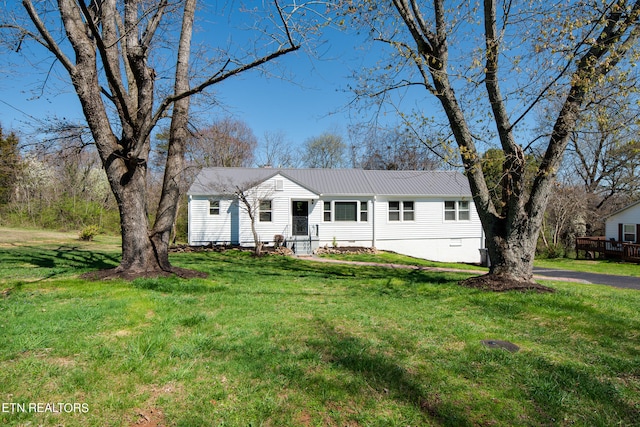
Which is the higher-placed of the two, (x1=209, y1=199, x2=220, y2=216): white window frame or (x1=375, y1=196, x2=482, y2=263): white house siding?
(x1=209, y1=199, x2=220, y2=216): white window frame

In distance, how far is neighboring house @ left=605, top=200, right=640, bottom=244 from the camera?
23.3 m

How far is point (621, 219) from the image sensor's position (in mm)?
24297

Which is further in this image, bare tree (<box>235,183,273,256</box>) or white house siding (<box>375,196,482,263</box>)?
white house siding (<box>375,196,482,263</box>)

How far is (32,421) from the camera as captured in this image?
2.30 m

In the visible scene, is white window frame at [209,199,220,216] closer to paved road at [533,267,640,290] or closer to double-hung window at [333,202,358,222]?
double-hung window at [333,202,358,222]

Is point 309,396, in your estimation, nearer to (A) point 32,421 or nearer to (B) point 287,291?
(A) point 32,421

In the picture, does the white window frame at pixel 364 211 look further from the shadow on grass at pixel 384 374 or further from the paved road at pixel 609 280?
the shadow on grass at pixel 384 374

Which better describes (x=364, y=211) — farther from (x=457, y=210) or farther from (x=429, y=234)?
(x=457, y=210)

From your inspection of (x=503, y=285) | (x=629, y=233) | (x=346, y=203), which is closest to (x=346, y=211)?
(x=346, y=203)

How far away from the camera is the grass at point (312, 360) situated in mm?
2512

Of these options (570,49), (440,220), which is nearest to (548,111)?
(570,49)

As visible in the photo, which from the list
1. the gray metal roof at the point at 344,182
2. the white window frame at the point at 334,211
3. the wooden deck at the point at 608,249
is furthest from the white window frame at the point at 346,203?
the wooden deck at the point at 608,249

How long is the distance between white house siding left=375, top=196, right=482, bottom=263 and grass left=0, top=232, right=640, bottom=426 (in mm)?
13970

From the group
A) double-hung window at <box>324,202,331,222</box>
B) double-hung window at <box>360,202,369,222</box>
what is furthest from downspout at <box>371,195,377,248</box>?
double-hung window at <box>324,202,331,222</box>
